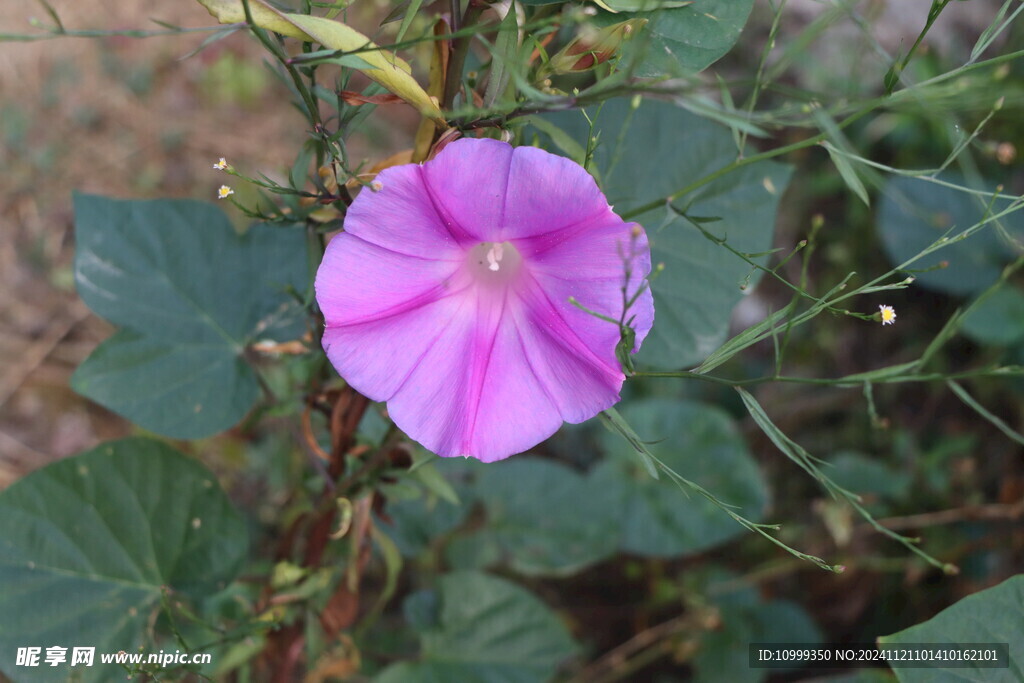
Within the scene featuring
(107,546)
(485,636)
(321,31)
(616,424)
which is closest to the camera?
(321,31)

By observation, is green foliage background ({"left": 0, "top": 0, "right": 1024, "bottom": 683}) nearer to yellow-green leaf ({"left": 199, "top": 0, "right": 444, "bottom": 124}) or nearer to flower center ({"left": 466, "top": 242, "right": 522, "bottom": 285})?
yellow-green leaf ({"left": 199, "top": 0, "right": 444, "bottom": 124})

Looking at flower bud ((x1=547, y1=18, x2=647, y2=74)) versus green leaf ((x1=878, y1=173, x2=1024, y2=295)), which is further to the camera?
green leaf ((x1=878, y1=173, x2=1024, y2=295))

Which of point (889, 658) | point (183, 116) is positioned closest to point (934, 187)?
point (889, 658)

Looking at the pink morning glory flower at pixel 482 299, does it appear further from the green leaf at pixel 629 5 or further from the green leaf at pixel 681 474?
the green leaf at pixel 681 474

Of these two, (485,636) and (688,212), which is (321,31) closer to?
(688,212)

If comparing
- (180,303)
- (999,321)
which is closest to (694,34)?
(180,303)

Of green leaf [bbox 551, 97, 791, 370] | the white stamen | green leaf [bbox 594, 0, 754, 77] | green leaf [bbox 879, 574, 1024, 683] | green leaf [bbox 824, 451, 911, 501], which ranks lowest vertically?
green leaf [bbox 824, 451, 911, 501]

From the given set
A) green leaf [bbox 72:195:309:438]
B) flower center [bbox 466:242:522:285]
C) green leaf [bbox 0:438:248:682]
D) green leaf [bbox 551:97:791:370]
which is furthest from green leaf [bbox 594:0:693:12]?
green leaf [bbox 0:438:248:682]
